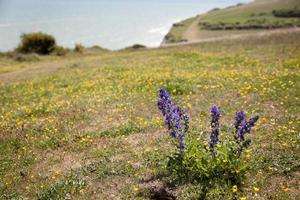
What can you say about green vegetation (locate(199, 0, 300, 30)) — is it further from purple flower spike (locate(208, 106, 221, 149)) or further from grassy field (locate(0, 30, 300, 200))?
purple flower spike (locate(208, 106, 221, 149))

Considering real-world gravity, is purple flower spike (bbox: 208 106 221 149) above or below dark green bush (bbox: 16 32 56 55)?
below

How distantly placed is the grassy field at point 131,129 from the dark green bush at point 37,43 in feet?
125

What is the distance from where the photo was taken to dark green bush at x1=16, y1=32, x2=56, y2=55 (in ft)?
202

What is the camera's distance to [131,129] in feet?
43.9

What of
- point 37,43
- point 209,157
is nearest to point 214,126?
point 209,157

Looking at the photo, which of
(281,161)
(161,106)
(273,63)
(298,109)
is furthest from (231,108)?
(273,63)

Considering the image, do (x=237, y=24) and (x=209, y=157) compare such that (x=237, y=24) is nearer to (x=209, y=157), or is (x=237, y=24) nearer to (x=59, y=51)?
(x=59, y=51)

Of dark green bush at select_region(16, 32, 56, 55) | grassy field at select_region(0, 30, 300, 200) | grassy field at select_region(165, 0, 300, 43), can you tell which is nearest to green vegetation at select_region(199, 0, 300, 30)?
grassy field at select_region(165, 0, 300, 43)

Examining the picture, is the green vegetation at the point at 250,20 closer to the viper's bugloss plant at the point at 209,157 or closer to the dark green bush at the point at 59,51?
the dark green bush at the point at 59,51

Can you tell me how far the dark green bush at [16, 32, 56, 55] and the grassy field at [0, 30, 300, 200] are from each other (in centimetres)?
3812

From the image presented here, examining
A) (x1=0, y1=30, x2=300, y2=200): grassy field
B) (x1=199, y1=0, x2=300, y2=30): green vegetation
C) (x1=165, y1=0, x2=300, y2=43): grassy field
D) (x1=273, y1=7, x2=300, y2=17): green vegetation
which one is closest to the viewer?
(x1=0, y1=30, x2=300, y2=200): grassy field

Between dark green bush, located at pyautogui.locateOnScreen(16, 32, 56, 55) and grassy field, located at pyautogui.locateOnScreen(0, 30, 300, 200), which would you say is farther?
dark green bush, located at pyautogui.locateOnScreen(16, 32, 56, 55)

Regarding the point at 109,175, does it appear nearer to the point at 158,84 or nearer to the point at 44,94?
the point at 158,84

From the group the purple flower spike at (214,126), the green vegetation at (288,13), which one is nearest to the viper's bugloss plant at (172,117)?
the purple flower spike at (214,126)
